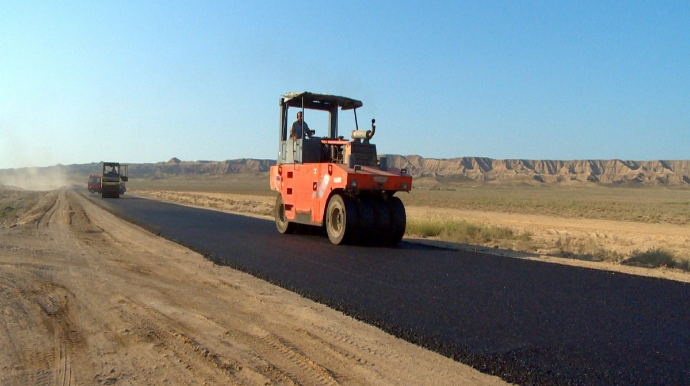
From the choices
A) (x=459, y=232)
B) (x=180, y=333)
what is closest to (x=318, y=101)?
(x=459, y=232)

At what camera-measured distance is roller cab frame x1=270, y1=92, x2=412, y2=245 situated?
1214cm

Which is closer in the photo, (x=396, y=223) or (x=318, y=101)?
(x=396, y=223)

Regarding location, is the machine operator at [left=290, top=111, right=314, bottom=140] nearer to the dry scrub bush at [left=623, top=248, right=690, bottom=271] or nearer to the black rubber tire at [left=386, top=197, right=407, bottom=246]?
the black rubber tire at [left=386, top=197, right=407, bottom=246]

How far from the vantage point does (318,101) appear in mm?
14859

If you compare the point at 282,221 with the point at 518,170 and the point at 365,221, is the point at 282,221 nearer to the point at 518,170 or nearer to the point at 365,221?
the point at 365,221

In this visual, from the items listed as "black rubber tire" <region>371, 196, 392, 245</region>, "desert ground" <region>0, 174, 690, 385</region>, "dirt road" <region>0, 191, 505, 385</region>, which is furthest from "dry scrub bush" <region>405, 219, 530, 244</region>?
"dirt road" <region>0, 191, 505, 385</region>

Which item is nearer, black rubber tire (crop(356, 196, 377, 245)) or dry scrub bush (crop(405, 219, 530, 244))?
black rubber tire (crop(356, 196, 377, 245))

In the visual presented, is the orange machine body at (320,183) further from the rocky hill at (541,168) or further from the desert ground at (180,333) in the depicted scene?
the rocky hill at (541,168)

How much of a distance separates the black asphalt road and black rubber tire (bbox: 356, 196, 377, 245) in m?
0.79

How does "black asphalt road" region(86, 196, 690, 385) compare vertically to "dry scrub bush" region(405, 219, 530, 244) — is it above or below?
above

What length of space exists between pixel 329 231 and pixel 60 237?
7027 mm

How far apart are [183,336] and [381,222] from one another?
7.35 m

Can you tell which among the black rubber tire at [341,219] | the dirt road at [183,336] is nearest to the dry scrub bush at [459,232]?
the black rubber tire at [341,219]

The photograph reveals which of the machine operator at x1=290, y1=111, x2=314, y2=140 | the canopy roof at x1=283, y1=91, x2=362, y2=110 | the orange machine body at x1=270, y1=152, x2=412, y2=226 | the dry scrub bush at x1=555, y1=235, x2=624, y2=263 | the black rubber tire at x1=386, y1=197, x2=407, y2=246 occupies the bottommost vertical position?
the dry scrub bush at x1=555, y1=235, x2=624, y2=263
